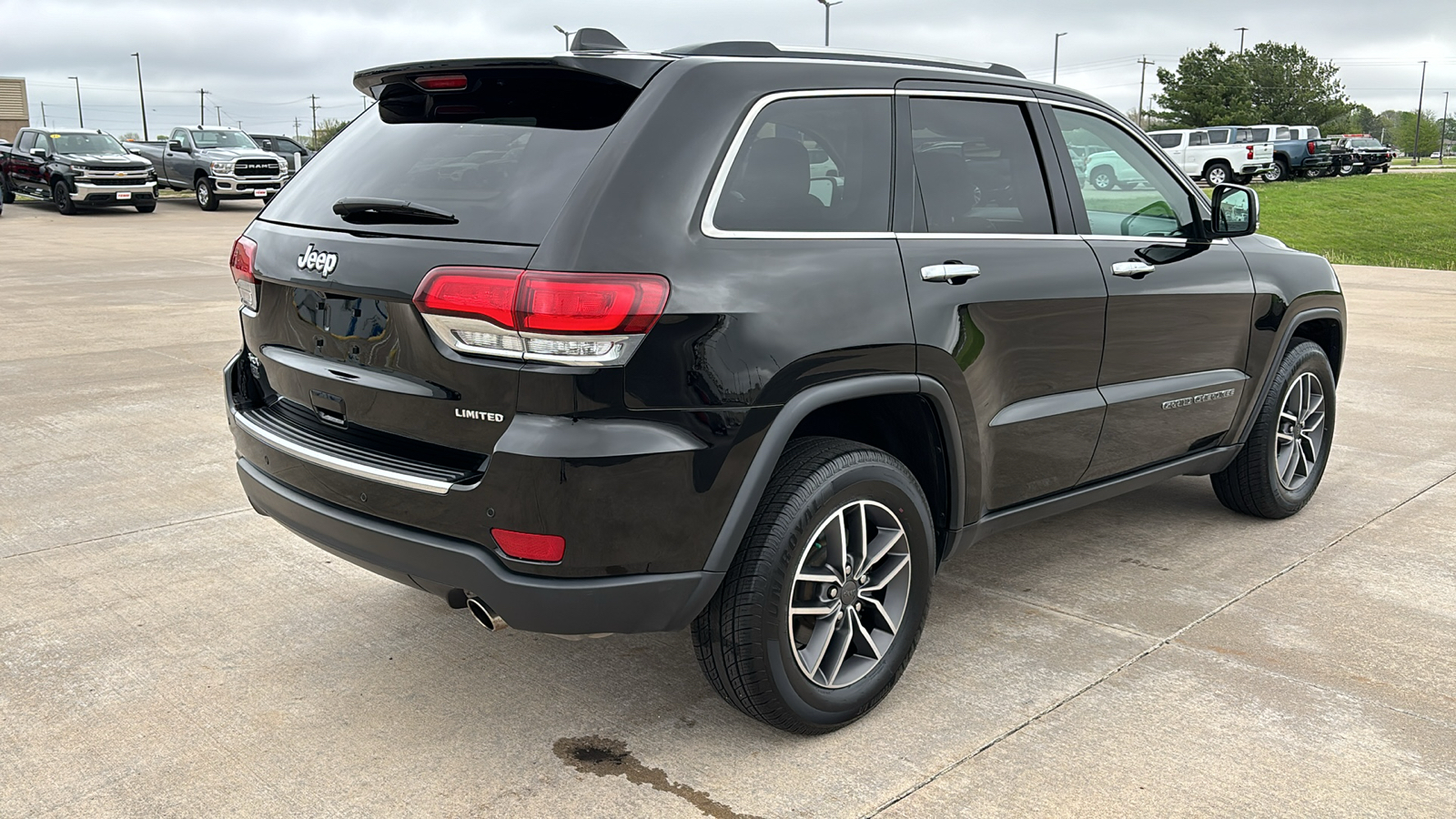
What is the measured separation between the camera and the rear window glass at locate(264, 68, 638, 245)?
9.36 ft

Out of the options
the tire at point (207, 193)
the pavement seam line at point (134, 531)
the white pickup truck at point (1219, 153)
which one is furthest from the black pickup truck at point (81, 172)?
the white pickup truck at point (1219, 153)

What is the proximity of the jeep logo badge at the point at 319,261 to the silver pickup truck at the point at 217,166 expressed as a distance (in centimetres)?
2565

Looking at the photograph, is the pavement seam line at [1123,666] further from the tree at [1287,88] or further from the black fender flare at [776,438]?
the tree at [1287,88]

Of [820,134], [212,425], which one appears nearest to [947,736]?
[820,134]

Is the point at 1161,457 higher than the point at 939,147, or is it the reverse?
the point at 939,147

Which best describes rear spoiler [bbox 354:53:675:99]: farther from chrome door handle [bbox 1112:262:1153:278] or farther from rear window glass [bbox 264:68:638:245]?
chrome door handle [bbox 1112:262:1153:278]

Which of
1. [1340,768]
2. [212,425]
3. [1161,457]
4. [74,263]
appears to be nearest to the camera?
[1340,768]

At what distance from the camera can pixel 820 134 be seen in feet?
10.7

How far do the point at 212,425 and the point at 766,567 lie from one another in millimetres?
4608

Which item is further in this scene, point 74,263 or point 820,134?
point 74,263

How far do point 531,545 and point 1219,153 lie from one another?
3708 cm

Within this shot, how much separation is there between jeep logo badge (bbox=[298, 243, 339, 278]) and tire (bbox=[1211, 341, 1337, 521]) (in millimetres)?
3667

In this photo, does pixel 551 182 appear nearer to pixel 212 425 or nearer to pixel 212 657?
pixel 212 657

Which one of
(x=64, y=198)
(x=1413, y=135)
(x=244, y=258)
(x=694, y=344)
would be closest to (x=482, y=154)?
(x=694, y=344)
